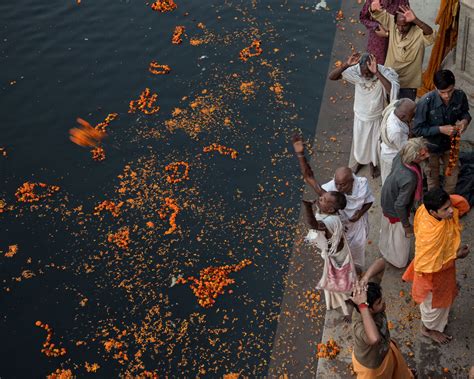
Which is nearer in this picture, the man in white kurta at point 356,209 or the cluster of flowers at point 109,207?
the man in white kurta at point 356,209

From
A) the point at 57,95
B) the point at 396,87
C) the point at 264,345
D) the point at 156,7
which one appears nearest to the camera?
the point at 264,345

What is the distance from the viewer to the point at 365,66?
6023mm

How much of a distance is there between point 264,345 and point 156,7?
7167 millimetres

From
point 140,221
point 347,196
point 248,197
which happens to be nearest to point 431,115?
point 347,196

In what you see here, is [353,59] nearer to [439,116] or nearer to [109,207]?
[439,116]

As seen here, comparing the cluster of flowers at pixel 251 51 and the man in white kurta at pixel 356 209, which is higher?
the man in white kurta at pixel 356 209

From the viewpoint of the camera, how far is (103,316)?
Answer: 6211mm

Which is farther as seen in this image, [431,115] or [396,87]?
[396,87]

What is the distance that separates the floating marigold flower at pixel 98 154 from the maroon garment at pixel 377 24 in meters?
3.92

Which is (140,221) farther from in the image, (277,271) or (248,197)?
(277,271)

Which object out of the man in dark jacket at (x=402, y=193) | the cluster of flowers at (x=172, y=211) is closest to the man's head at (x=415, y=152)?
the man in dark jacket at (x=402, y=193)

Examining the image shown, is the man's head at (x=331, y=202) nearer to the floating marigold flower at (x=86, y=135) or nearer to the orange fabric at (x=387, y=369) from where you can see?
the orange fabric at (x=387, y=369)

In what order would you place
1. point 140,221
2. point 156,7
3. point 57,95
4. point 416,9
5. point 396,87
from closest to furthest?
1. point 396,87
2. point 140,221
3. point 416,9
4. point 57,95
5. point 156,7

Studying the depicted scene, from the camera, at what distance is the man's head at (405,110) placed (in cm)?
547
